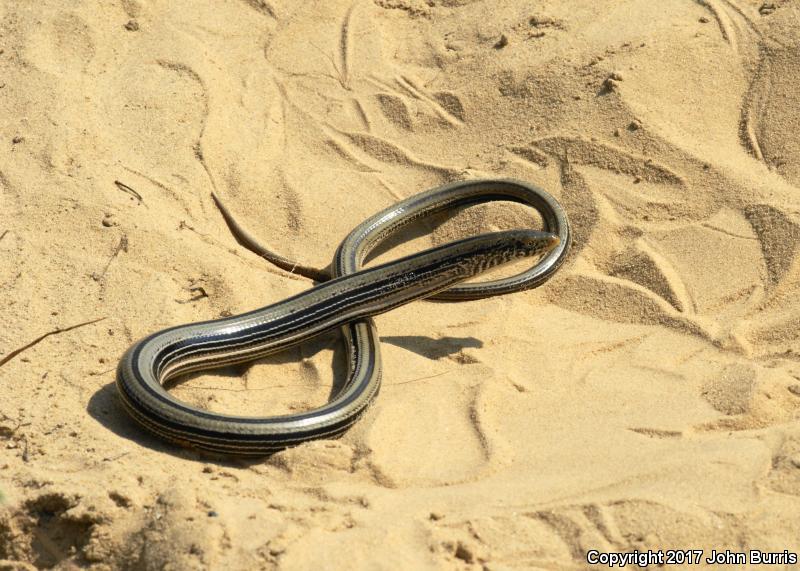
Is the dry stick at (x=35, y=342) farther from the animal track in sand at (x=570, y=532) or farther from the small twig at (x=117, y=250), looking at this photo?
the animal track in sand at (x=570, y=532)

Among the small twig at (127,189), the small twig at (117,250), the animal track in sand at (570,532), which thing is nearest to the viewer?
the animal track in sand at (570,532)

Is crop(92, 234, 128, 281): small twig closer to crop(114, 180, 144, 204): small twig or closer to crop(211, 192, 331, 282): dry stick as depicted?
crop(114, 180, 144, 204): small twig

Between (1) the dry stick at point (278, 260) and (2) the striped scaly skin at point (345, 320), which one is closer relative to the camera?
(2) the striped scaly skin at point (345, 320)

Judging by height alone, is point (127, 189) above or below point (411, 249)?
above

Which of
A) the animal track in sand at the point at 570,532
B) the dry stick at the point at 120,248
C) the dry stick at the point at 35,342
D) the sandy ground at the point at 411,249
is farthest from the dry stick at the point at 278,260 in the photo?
the animal track in sand at the point at 570,532

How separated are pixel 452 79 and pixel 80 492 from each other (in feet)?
17.3

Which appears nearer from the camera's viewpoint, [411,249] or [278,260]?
[278,260]

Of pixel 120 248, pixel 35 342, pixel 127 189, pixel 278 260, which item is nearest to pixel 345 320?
pixel 278 260

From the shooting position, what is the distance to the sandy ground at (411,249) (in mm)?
4652

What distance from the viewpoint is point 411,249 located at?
7.66 meters

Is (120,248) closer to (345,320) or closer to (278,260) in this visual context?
(278,260)

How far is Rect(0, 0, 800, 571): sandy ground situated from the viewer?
4652mm

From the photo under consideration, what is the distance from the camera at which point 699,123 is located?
7848 millimetres

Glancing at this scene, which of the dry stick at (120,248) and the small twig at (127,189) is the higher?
the small twig at (127,189)
